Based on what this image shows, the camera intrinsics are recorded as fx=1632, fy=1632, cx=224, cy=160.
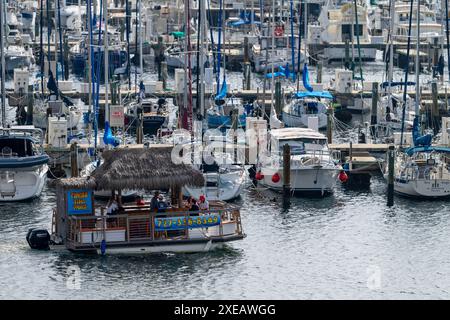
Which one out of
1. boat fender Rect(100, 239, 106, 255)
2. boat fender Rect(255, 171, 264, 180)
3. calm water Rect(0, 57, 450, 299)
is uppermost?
boat fender Rect(255, 171, 264, 180)

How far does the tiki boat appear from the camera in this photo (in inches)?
2304

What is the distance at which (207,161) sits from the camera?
225 feet

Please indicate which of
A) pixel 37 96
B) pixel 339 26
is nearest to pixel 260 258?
pixel 37 96

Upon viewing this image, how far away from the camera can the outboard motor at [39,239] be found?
195 ft

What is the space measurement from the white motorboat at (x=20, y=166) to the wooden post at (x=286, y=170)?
33.2ft

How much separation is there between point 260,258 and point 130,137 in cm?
2638

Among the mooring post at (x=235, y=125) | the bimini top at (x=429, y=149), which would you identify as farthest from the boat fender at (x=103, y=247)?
the bimini top at (x=429, y=149)

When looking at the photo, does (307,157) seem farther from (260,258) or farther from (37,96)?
(37,96)

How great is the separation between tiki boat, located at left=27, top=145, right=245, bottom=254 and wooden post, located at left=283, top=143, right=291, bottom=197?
30.8ft

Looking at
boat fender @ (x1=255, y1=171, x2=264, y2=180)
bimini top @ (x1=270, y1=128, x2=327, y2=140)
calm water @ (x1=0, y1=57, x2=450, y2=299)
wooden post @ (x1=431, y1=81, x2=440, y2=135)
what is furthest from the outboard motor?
wooden post @ (x1=431, y1=81, x2=440, y2=135)

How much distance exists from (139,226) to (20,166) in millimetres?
11227

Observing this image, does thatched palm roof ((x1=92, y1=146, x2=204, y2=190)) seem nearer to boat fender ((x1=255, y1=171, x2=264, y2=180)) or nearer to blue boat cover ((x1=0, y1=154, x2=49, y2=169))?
blue boat cover ((x1=0, y1=154, x2=49, y2=169))
